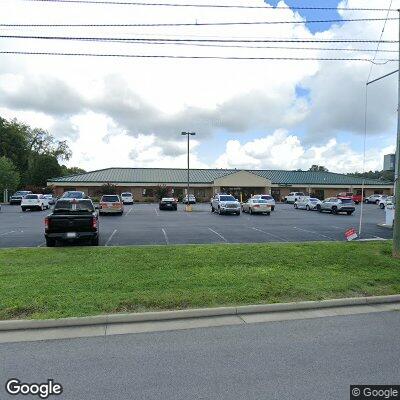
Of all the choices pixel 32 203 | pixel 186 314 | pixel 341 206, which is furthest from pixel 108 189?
pixel 186 314

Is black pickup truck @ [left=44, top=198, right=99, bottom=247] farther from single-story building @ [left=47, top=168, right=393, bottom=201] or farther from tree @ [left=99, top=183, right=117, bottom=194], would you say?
single-story building @ [left=47, top=168, right=393, bottom=201]

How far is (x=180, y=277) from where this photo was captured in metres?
7.88

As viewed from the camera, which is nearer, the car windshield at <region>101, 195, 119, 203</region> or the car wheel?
the car wheel

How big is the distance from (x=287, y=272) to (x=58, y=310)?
16.8ft

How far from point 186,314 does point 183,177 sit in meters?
61.7

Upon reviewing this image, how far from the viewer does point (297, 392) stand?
375 cm

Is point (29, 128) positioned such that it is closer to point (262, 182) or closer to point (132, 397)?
point (262, 182)

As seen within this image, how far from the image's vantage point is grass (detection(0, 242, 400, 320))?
634 cm

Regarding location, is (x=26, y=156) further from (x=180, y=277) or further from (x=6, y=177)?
(x=180, y=277)

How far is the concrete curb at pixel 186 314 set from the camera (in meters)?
5.52

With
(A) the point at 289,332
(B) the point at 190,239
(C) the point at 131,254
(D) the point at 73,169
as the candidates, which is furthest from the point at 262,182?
(D) the point at 73,169

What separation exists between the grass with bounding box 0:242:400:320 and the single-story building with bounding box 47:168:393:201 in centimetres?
5144

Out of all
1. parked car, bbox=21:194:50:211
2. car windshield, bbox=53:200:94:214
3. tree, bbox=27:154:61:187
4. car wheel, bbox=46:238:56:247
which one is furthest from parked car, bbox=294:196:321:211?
tree, bbox=27:154:61:187

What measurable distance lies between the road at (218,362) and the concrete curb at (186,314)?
0.56 m
